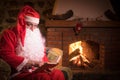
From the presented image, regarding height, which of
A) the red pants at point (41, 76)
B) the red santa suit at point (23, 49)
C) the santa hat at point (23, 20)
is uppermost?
Result: the santa hat at point (23, 20)

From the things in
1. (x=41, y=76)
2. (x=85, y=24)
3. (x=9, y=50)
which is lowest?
(x=41, y=76)

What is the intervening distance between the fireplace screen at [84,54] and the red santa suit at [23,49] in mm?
1224

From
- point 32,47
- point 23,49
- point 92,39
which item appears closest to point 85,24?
point 92,39

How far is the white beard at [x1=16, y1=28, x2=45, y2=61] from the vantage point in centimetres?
291

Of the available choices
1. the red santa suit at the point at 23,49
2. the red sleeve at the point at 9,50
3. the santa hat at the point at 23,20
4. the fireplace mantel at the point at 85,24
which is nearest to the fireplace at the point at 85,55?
the fireplace mantel at the point at 85,24

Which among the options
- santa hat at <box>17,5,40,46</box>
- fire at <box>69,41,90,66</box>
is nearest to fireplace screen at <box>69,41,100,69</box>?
fire at <box>69,41,90,66</box>

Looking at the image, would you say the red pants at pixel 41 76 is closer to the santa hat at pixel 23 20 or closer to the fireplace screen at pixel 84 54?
the santa hat at pixel 23 20

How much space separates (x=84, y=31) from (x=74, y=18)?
0.92ft

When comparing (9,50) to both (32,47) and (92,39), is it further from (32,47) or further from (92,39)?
(92,39)

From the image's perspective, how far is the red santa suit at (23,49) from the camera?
2.71 meters

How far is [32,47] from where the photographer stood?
304 centimetres

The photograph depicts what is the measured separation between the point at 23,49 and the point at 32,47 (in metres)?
0.15

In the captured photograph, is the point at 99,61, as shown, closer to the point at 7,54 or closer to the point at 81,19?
the point at 81,19

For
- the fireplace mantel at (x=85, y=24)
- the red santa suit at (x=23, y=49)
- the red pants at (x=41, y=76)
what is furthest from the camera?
the fireplace mantel at (x=85, y=24)
